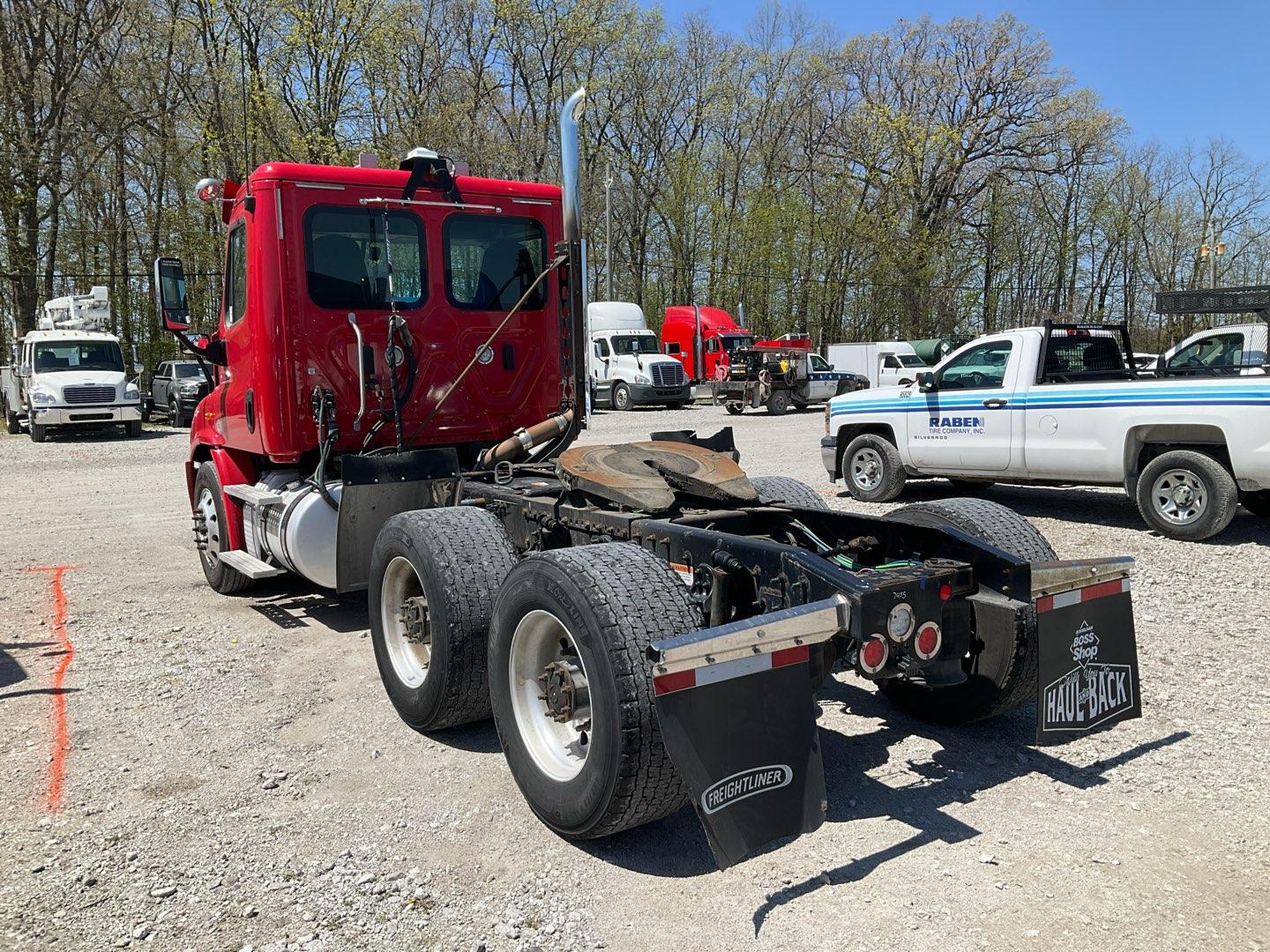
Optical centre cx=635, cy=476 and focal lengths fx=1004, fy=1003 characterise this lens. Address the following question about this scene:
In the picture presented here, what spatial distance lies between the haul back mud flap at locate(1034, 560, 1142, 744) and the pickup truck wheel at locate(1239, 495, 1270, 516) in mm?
6575

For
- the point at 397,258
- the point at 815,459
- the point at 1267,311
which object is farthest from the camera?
the point at 815,459

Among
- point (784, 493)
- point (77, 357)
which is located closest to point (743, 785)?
A: point (784, 493)

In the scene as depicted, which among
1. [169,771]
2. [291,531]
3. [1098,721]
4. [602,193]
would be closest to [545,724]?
[169,771]

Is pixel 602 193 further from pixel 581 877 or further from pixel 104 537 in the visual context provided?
pixel 581 877

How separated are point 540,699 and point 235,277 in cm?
451

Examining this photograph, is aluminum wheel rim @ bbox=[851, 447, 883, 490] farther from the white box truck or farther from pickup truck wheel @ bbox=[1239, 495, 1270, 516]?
the white box truck

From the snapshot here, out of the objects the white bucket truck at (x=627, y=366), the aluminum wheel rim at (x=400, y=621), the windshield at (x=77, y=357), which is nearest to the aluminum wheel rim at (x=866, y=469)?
the aluminum wheel rim at (x=400, y=621)

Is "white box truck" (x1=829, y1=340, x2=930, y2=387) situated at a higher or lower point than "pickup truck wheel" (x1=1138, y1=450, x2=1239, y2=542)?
higher

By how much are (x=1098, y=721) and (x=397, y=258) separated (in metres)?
4.89

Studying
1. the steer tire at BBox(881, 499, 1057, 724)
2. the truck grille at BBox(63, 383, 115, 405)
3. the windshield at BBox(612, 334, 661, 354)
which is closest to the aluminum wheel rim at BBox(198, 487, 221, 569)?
the steer tire at BBox(881, 499, 1057, 724)

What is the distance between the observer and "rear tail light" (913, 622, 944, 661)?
11.4ft

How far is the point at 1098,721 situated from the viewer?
375 centimetres

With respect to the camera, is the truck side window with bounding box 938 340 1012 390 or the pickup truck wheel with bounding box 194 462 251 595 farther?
the truck side window with bounding box 938 340 1012 390

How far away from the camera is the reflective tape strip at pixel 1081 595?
142 inches
